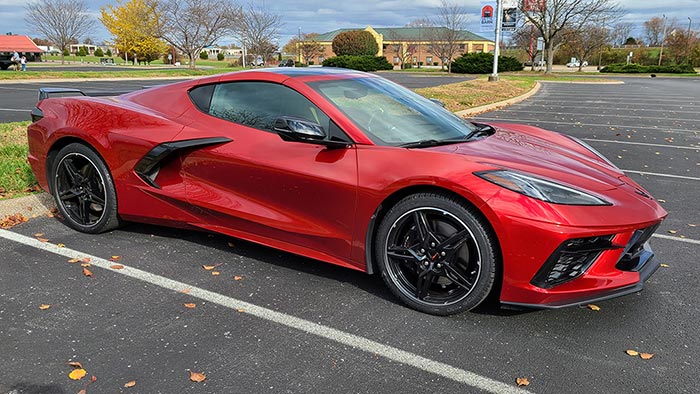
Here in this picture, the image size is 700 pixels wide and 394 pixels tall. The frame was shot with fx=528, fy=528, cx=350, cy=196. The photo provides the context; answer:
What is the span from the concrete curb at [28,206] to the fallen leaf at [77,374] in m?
2.88

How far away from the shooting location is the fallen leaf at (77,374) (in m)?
2.48

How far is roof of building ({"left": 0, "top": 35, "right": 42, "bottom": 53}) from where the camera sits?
2199 inches

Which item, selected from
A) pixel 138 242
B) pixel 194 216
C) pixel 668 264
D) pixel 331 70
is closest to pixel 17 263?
pixel 138 242

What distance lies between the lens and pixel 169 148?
383 cm

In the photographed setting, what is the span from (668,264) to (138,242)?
13.5ft

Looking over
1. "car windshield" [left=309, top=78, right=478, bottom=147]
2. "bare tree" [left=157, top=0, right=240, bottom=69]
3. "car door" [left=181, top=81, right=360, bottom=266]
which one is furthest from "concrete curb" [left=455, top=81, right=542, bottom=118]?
"bare tree" [left=157, top=0, right=240, bottom=69]

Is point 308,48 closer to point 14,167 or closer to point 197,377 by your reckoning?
point 14,167

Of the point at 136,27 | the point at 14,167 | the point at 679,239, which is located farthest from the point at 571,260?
the point at 136,27

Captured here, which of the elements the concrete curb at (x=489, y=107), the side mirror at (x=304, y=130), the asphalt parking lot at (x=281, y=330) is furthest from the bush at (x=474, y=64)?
the side mirror at (x=304, y=130)

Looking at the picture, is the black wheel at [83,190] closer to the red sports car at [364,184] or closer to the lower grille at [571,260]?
the red sports car at [364,184]

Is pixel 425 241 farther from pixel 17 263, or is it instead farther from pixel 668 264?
pixel 17 263

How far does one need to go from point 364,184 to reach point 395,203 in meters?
0.22

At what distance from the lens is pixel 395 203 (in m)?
3.14

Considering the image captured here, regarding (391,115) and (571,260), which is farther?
(391,115)
